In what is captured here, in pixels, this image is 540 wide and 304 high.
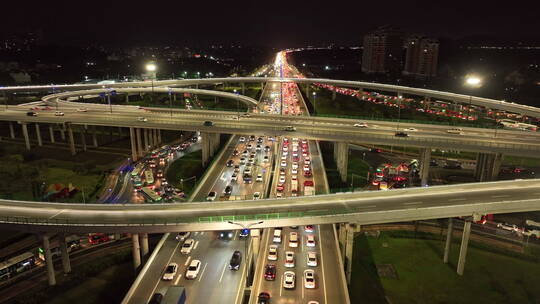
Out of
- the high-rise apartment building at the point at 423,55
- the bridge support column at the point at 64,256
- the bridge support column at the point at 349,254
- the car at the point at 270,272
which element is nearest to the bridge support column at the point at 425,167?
the bridge support column at the point at 349,254

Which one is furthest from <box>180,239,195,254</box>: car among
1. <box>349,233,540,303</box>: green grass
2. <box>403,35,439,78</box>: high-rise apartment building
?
<box>403,35,439,78</box>: high-rise apartment building

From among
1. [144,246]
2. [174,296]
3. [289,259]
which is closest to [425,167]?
[289,259]

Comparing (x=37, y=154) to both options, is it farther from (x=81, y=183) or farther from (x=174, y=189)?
(x=174, y=189)

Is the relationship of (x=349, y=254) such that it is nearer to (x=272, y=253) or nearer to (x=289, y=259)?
(x=289, y=259)

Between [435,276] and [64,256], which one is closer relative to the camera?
[64,256]

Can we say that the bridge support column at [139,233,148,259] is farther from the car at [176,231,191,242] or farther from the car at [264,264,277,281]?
the car at [264,264,277,281]
